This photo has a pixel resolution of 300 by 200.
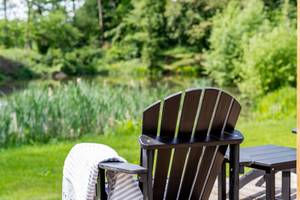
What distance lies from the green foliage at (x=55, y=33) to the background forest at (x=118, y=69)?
0.13 feet

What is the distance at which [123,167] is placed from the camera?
2061 mm

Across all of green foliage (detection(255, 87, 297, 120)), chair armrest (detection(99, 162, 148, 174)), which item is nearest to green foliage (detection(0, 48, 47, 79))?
green foliage (detection(255, 87, 297, 120))

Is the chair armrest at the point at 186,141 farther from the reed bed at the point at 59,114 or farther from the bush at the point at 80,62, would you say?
the bush at the point at 80,62

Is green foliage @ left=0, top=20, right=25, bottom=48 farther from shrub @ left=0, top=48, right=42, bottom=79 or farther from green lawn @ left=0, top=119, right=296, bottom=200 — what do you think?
green lawn @ left=0, top=119, right=296, bottom=200

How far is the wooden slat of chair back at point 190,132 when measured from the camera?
2.17m

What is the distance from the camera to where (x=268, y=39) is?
1129 centimetres

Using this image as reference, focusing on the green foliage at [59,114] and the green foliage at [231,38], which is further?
the green foliage at [231,38]

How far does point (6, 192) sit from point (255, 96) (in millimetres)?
8148

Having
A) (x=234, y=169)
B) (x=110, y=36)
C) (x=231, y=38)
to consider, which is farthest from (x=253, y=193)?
(x=110, y=36)

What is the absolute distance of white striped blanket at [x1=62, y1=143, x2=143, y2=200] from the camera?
7.09 feet

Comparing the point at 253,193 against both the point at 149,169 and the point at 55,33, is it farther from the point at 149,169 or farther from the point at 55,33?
the point at 55,33

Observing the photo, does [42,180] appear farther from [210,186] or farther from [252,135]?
[252,135]

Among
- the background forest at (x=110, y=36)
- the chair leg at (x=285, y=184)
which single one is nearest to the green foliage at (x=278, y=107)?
the chair leg at (x=285, y=184)

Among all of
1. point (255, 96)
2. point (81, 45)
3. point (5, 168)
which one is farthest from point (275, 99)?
point (81, 45)
